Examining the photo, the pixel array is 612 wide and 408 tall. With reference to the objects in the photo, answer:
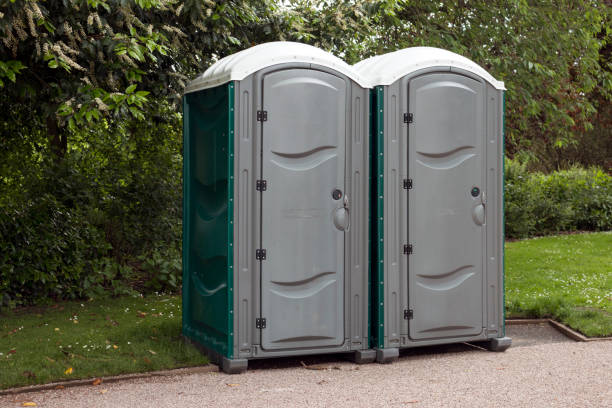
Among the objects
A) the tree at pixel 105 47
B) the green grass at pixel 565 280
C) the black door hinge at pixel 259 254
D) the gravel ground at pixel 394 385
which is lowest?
the gravel ground at pixel 394 385

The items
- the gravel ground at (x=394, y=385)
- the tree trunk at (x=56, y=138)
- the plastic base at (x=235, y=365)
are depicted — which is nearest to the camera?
the gravel ground at (x=394, y=385)

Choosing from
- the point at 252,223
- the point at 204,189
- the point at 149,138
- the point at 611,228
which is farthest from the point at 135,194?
the point at 611,228

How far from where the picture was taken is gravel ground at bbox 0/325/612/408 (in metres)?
4.45

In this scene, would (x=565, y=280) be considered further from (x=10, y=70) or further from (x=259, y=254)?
(x=10, y=70)

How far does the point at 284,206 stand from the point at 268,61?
99 cm

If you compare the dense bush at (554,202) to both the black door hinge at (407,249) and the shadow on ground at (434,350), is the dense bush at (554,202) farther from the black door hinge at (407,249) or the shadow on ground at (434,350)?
the black door hinge at (407,249)

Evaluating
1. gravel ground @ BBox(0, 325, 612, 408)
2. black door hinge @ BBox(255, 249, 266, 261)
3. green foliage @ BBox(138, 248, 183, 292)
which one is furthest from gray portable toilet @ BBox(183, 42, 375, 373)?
green foliage @ BBox(138, 248, 183, 292)

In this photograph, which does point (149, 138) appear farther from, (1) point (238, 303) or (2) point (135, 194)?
(1) point (238, 303)

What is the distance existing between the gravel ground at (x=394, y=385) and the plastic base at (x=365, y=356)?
0.07 m

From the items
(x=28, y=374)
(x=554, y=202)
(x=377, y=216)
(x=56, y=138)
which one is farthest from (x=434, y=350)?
(x=554, y=202)

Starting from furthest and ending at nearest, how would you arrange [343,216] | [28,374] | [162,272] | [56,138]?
[56,138], [162,272], [343,216], [28,374]

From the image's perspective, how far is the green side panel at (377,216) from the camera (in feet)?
17.6

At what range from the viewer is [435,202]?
5539 millimetres

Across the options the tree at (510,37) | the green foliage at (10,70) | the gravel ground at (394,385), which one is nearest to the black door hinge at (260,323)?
the gravel ground at (394,385)
